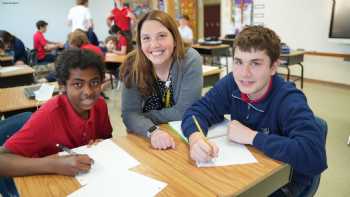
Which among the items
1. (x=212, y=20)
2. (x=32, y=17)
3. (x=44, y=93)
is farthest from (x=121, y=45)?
(x=212, y=20)

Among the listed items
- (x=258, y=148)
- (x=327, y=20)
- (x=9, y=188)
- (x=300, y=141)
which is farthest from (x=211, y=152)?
(x=327, y=20)

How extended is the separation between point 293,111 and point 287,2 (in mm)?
5239

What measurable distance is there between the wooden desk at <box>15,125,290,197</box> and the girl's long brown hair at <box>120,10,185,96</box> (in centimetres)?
58

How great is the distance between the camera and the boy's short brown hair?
1245mm

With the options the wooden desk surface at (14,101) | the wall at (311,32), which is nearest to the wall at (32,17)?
the wall at (311,32)

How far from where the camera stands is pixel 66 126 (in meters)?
1.29

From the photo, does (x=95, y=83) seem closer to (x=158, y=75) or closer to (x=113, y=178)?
(x=158, y=75)

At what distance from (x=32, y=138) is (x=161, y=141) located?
525 mm

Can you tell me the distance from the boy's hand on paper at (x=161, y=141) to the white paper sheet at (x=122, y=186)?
23cm

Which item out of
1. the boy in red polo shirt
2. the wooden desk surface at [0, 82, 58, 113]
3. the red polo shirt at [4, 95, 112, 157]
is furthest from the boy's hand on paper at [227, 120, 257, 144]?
the wooden desk surface at [0, 82, 58, 113]

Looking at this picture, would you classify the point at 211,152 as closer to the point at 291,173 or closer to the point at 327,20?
the point at 291,173

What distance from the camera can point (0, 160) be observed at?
1.04m

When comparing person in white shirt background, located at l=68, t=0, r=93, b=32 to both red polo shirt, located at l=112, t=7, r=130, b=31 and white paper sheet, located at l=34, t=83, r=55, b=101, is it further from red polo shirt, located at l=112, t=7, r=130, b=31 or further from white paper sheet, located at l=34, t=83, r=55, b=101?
white paper sheet, located at l=34, t=83, r=55, b=101

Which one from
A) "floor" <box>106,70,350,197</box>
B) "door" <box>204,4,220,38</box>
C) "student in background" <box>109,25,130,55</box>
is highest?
"door" <box>204,4,220,38</box>
